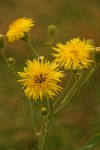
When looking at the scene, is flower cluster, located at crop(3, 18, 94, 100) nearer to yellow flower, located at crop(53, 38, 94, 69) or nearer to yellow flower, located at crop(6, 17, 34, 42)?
yellow flower, located at crop(53, 38, 94, 69)

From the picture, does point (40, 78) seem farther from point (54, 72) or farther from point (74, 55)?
point (74, 55)

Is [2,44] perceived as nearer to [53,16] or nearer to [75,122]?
[75,122]

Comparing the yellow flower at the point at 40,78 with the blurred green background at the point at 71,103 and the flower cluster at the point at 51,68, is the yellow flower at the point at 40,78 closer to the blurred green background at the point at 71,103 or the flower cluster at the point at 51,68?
the flower cluster at the point at 51,68

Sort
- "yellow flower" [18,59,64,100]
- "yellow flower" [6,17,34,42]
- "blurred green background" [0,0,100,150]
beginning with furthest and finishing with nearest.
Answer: "blurred green background" [0,0,100,150]
"yellow flower" [6,17,34,42]
"yellow flower" [18,59,64,100]

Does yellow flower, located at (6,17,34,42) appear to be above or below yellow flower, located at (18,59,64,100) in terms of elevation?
above

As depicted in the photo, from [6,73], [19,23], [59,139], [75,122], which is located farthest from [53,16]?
[19,23]

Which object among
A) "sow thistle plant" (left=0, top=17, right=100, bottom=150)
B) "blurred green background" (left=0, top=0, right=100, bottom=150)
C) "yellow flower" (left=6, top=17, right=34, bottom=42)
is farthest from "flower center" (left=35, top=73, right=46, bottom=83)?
"blurred green background" (left=0, top=0, right=100, bottom=150)
